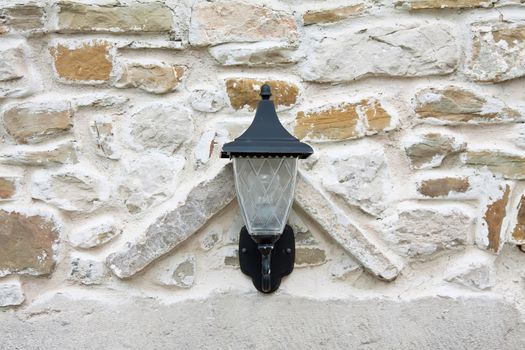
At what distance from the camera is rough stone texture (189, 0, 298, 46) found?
70.4 inches

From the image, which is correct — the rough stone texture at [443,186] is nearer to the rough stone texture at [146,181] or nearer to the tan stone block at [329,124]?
the tan stone block at [329,124]

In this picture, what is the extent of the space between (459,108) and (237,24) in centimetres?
66

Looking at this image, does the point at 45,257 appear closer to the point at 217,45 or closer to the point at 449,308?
the point at 217,45

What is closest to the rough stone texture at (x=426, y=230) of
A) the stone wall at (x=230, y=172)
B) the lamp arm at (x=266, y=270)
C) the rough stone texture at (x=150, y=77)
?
the stone wall at (x=230, y=172)

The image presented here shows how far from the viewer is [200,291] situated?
1768 millimetres

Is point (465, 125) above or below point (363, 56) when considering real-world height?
below

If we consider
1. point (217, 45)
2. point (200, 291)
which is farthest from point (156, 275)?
point (217, 45)

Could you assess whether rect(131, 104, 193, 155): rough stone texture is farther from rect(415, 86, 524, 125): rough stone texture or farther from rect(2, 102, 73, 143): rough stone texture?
rect(415, 86, 524, 125): rough stone texture

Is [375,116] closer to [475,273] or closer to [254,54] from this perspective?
[254,54]

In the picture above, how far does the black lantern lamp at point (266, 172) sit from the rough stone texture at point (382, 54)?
240 mm

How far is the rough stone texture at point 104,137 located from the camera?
1765mm

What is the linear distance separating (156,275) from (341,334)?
0.53 m

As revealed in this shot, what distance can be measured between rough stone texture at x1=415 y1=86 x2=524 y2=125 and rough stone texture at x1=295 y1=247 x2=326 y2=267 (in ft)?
1.55

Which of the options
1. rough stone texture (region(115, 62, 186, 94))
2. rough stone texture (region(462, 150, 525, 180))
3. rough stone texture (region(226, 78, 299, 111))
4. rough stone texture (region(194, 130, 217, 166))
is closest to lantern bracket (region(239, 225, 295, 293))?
rough stone texture (region(194, 130, 217, 166))
